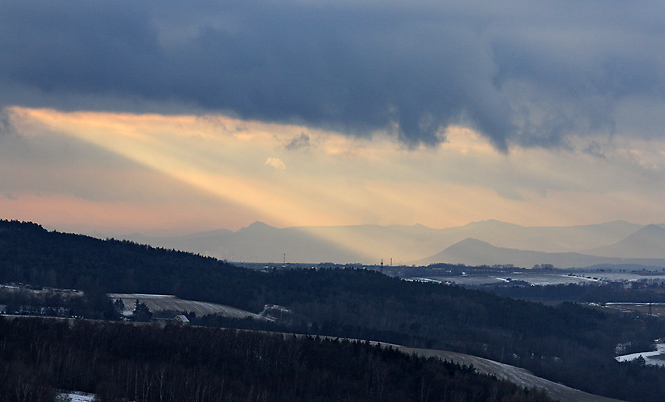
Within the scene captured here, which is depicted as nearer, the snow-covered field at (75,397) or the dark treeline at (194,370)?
the snow-covered field at (75,397)

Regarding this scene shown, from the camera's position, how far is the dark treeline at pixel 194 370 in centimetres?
14638

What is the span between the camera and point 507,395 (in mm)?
190625

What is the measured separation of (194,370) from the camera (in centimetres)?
16912

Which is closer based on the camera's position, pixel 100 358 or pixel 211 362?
pixel 100 358

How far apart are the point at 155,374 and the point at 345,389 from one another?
120ft

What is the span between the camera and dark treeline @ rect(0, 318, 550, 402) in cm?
14638

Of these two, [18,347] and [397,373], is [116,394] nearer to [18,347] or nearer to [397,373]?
[18,347]

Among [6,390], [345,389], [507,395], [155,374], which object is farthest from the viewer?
[507,395]

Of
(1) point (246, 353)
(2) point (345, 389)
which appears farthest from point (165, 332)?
(2) point (345, 389)

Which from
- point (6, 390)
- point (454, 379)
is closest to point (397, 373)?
point (454, 379)

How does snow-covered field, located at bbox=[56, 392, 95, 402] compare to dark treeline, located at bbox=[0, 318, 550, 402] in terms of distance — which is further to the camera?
dark treeline, located at bbox=[0, 318, 550, 402]

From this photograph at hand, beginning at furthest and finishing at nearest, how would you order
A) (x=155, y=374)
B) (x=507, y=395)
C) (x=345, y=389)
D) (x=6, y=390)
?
(x=507, y=395) → (x=345, y=389) → (x=155, y=374) → (x=6, y=390)

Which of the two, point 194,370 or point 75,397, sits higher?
point 194,370

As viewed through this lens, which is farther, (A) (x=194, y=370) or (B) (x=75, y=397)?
(A) (x=194, y=370)
